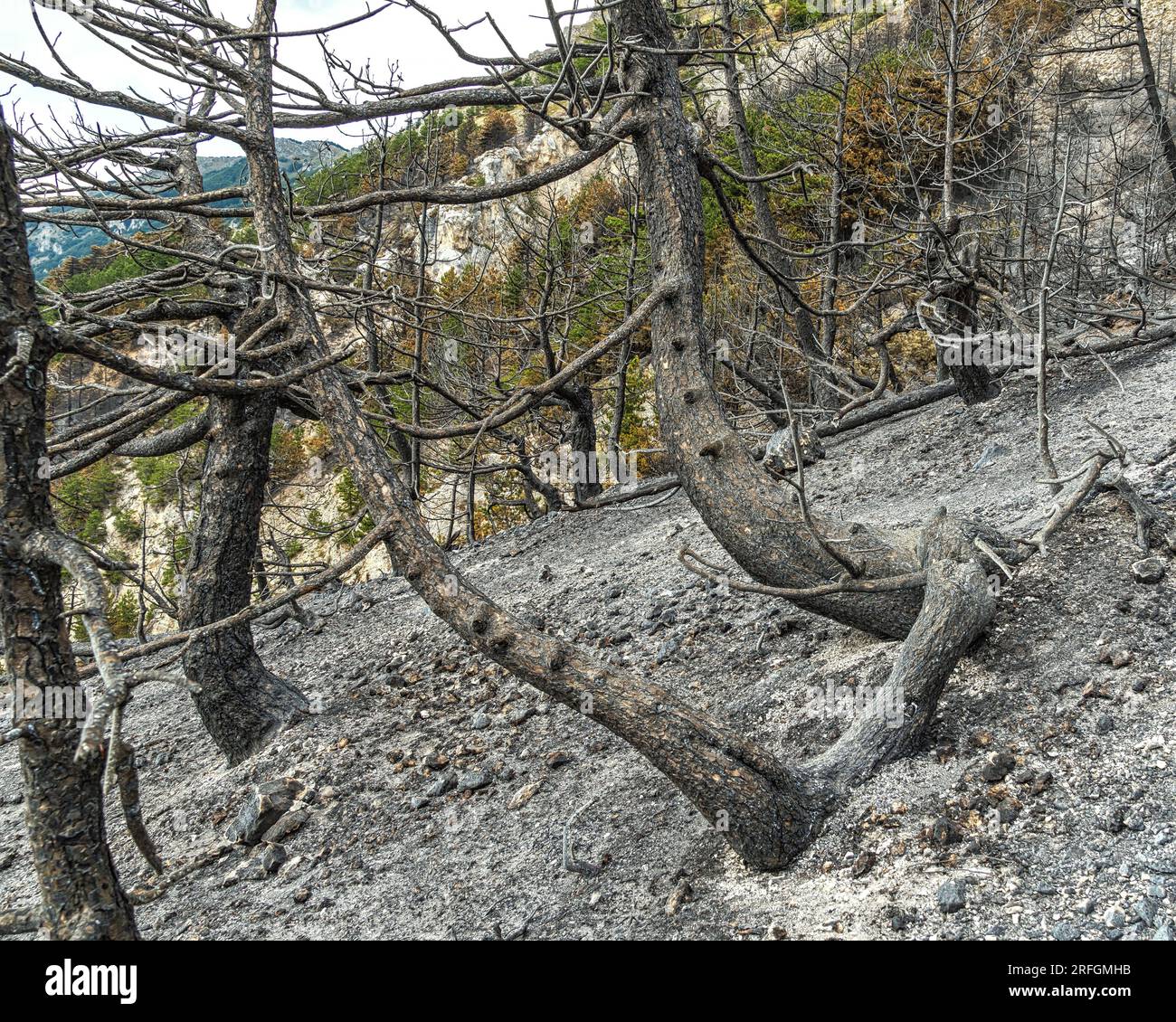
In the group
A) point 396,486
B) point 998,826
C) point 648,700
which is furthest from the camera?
point 396,486

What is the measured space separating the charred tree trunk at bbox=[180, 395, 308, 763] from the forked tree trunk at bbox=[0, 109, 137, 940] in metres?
2.82

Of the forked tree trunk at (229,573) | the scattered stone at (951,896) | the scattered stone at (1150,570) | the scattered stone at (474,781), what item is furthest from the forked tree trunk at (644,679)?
the forked tree trunk at (229,573)

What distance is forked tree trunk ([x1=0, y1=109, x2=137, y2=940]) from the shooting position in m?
1.96

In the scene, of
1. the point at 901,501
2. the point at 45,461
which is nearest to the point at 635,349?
the point at 901,501

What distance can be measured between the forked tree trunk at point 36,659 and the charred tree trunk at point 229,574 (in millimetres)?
2822

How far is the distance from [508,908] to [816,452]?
4.90 meters

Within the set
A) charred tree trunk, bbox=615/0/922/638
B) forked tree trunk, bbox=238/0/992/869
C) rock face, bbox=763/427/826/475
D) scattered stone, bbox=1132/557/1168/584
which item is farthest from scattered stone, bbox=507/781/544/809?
rock face, bbox=763/427/826/475

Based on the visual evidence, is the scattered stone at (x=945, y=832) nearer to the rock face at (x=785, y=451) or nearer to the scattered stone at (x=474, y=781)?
the scattered stone at (x=474, y=781)

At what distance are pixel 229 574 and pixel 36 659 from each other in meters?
2.98

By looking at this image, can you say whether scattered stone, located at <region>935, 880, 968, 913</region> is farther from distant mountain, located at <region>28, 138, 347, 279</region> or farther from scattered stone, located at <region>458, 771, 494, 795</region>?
distant mountain, located at <region>28, 138, 347, 279</region>

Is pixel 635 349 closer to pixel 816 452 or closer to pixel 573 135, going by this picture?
pixel 816 452

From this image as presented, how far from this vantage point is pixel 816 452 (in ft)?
22.9

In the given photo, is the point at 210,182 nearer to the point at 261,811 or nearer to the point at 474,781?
the point at 261,811
